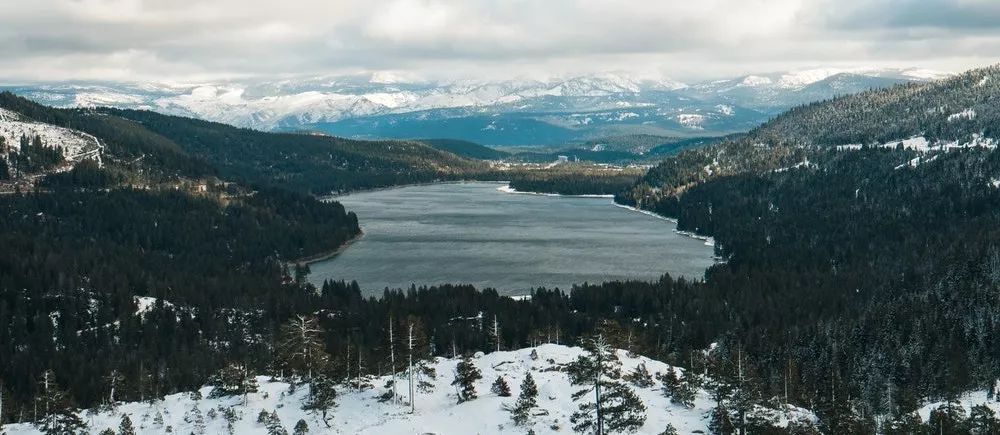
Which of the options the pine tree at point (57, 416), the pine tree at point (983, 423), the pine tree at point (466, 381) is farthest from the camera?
the pine tree at point (466, 381)

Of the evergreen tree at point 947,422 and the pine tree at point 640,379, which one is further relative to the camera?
the pine tree at point 640,379

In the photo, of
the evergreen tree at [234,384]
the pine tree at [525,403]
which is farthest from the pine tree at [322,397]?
the pine tree at [525,403]

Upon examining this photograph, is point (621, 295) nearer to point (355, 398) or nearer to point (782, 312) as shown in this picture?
point (782, 312)

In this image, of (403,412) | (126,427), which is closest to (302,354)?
(403,412)

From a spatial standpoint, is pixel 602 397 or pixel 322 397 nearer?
pixel 602 397

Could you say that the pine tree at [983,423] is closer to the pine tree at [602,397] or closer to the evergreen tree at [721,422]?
the evergreen tree at [721,422]

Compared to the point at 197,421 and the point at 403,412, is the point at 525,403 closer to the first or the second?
the point at 403,412

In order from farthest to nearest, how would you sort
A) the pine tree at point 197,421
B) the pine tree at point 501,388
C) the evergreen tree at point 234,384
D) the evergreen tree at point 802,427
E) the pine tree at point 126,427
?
1. the evergreen tree at point 234,384
2. the pine tree at point 501,388
3. the pine tree at point 197,421
4. the pine tree at point 126,427
5. the evergreen tree at point 802,427
